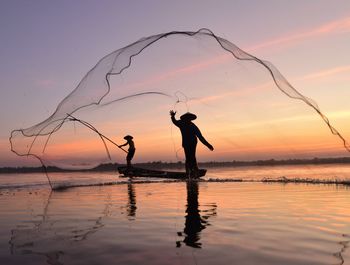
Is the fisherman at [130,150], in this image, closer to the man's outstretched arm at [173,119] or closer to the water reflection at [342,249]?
the man's outstretched arm at [173,119]

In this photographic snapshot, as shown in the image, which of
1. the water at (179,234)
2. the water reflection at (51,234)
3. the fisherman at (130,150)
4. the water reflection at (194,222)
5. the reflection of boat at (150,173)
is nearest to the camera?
the water at (179,234)

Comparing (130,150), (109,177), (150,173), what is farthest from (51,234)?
(109,177)

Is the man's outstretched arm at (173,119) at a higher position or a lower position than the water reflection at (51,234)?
higher

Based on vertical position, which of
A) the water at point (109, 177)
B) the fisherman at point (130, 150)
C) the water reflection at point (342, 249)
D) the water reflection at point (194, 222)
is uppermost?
the fisherman at point (130, 150)

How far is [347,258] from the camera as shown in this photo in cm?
606

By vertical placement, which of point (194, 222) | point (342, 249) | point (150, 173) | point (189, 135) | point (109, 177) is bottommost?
point (342, 249)

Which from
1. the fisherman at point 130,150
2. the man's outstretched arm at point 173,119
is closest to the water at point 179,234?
the man's outstretched arm at point 173,119

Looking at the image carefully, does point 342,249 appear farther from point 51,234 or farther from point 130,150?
point 130,150

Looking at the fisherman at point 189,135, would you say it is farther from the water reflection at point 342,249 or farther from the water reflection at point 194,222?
the water reflection at point 342,249

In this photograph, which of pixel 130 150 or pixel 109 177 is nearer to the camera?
pixel 130 150

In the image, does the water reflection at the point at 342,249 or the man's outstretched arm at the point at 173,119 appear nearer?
the water reflection at the point at 342,249

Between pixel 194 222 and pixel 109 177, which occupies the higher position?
pixel 109 177

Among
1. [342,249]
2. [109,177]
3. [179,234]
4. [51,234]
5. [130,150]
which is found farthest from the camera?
[109,177]

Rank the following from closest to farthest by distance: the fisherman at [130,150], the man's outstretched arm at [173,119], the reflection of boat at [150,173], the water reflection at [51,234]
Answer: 1. the water reflection at [51,234]
2. the man's outstretched arm at [173,119]
3. the reflection of boat at [150,173]
4. the fisherman at [130,150]
